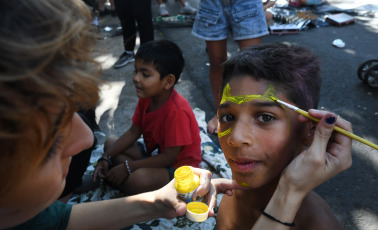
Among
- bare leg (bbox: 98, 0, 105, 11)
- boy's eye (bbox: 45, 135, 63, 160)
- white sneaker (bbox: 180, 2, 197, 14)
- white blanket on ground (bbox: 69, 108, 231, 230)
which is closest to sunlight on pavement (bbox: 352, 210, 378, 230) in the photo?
white blanket on ground (bbox: 69, 108, 231, 230)

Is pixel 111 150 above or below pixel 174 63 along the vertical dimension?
below

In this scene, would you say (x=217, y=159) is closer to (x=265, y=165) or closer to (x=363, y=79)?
(x=265, y=165)

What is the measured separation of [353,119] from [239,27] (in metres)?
1.71

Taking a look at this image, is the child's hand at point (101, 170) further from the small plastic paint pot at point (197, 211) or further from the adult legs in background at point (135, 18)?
the adult legs in background at point (135, 18)

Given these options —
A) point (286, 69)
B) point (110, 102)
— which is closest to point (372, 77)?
point (286, 69)

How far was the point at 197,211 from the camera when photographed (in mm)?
1376

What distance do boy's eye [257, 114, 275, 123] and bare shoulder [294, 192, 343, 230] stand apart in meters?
0.43

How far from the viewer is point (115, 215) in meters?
1.59

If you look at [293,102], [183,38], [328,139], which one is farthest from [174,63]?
[183,38]

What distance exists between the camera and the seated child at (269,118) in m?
1.35

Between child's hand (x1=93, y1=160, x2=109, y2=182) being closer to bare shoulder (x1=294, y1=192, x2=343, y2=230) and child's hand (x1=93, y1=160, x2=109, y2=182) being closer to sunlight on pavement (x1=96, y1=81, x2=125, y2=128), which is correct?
sunlight on pavement (x1=96, y1=81, x2=125, y2=128)

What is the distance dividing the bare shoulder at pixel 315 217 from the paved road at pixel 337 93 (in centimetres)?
114

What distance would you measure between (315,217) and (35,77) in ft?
4.11

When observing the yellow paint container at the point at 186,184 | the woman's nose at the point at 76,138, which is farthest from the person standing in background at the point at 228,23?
the woman's nose at the point at 76,138
